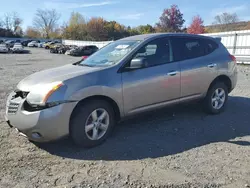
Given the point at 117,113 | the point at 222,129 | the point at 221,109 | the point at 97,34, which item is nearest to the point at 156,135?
the point at 117,113

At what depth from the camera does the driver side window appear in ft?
13.7

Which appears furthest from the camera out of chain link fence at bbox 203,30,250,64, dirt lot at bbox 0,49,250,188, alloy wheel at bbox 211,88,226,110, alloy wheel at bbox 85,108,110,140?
chain link fence at bbox 203,30,250,64

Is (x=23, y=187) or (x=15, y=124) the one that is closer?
(x=23, y=187)

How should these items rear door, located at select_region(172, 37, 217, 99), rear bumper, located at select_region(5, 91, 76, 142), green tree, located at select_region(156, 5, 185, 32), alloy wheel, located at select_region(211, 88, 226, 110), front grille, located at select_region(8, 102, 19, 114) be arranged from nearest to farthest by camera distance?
rear bumper, located at select_region(5, 91, 76, 142)
front grille, located at select_region(8, 102, 19, 114)
rear door, located at select_region(172, 37, 217, 99)
alloy wheel, located at select_region(211, 88, 226, 110)
green tree, located at select_region(156, 5, 185, 32)

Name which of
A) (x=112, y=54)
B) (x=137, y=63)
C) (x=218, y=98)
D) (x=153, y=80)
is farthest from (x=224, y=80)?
Answer: (x=112, y=54)

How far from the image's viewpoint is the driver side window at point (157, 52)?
13.7ft

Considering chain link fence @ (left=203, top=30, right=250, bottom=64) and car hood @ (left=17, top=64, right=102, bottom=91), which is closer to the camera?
car hood @ (left=17, top=64, right=102, bottom=91)

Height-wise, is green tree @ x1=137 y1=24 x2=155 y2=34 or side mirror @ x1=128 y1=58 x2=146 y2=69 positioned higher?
green tree @ x1=137 y1=24 x2=155 y2=34

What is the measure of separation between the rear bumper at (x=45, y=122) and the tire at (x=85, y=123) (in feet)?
0.38

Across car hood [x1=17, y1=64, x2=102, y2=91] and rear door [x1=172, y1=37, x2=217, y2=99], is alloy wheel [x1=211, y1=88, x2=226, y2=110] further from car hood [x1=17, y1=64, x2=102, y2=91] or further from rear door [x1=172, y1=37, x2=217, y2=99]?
car hood [x1=17, y1=64, x2=102, y2=91]

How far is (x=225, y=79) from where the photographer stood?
17.6 feet

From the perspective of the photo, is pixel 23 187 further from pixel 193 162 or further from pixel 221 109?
pixel 221 109

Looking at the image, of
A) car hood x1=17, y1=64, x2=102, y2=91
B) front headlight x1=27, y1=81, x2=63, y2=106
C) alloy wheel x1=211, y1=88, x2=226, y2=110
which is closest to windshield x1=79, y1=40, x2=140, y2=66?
car hood x1=17, y1=64, x2=102, y2=91

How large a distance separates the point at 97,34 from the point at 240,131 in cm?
6959
